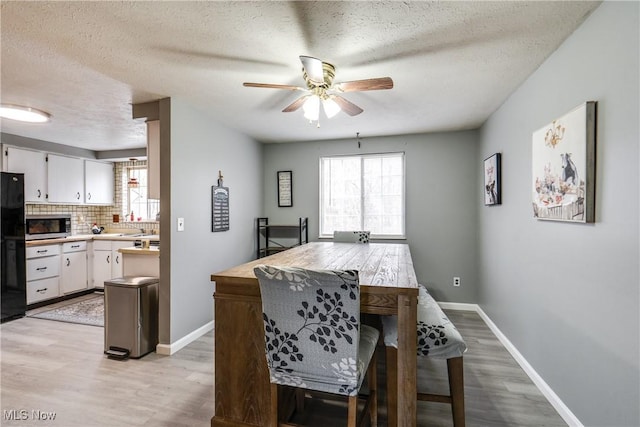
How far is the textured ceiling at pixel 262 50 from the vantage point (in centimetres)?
157

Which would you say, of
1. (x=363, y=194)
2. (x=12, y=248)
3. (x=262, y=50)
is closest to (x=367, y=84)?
(x=262, y=50)

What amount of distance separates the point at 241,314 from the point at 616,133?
2072 millimetres

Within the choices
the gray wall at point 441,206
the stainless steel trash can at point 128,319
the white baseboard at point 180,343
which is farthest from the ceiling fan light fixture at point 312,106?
the white baseboard at point 180,343

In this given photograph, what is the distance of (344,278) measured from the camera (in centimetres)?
121

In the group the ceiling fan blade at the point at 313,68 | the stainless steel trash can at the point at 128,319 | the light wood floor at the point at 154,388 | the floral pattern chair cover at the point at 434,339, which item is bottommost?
the light wood floor at the point at 154,388

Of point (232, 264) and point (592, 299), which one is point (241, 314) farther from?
point (232, 264)

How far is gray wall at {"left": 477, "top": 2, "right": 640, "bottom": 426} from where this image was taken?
1.34 meters

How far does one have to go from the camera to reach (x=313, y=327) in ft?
4.27

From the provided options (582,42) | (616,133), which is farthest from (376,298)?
(582,42)

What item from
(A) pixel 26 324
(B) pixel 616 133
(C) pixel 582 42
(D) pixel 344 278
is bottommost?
(A) pixel 26 324

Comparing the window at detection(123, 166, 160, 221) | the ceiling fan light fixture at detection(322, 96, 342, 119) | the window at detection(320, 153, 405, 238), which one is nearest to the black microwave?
the window at detection(123, 166, 160, 221)

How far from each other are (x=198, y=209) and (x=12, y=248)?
7.94 ft

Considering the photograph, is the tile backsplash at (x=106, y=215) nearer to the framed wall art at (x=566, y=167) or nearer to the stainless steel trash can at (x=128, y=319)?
the stainless steel trash can at (x=128, y=319)

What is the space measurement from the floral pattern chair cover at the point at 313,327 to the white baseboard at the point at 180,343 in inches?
71.5
